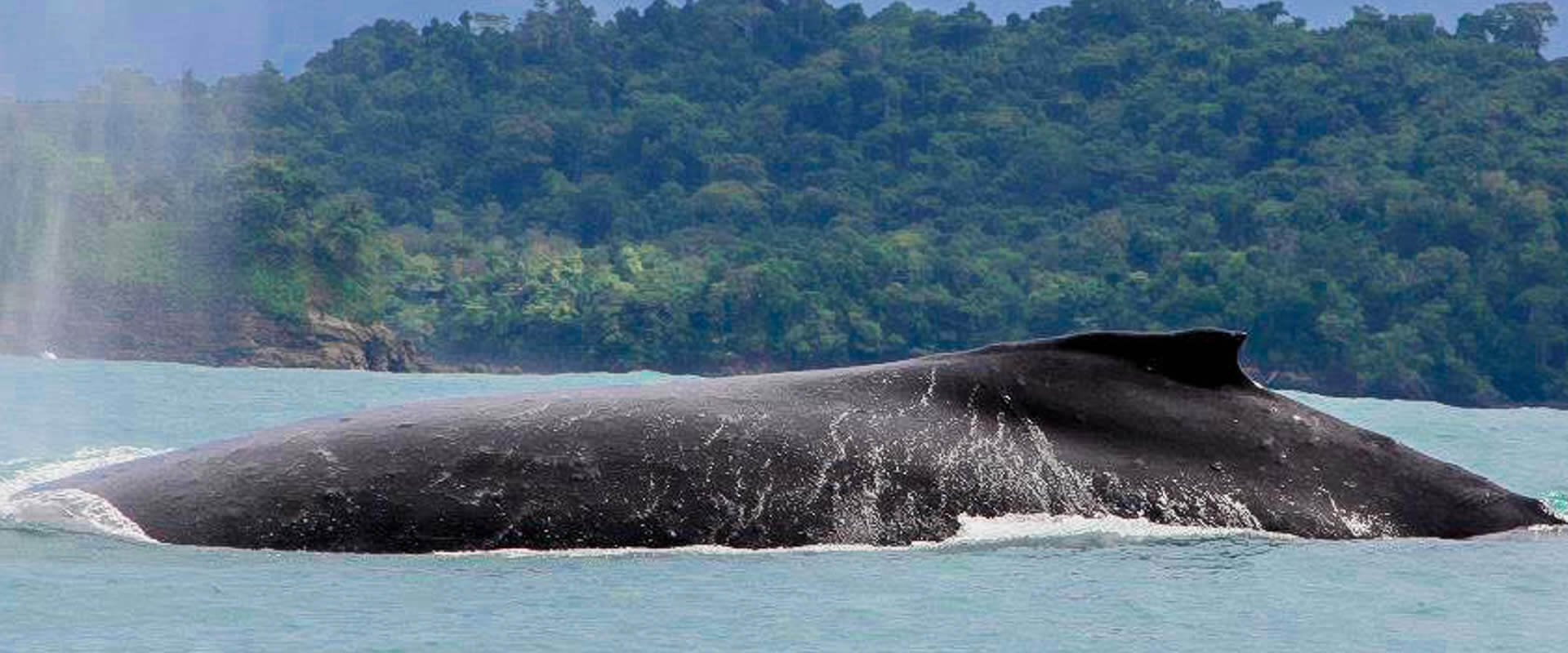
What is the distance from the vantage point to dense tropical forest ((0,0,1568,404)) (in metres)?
95.0

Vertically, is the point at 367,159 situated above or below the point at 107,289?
above

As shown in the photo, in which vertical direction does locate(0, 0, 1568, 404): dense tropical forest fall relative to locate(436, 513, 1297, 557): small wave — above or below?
above

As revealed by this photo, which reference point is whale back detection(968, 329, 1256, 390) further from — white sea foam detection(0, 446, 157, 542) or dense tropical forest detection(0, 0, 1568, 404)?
dense tropical forest detection(0, 0, 1568, 404)

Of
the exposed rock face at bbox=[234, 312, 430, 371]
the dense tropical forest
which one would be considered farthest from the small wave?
the dense tropical forest

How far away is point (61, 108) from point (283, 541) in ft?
334

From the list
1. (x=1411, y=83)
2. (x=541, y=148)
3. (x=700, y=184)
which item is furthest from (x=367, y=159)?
(x=1411, y=83)

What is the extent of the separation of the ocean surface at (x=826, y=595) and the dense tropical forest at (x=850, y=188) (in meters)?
→ 81.8

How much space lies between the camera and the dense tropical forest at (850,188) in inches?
3740

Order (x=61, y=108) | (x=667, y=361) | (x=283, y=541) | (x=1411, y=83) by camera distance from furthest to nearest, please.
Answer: (x=1411, y=83), (x=61, y=108), (x=667, y=361), (x=283, y=541)

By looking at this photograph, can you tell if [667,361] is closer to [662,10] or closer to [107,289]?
[107,289]

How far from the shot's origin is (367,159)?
12875cm

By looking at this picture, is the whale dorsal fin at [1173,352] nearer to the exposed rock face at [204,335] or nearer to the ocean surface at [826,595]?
the ocean surface at [826,595]

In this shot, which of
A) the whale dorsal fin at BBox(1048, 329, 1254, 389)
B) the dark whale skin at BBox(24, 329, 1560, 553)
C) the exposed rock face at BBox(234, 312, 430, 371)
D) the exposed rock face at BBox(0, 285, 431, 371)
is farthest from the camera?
the exposed rock face at BBox(0, 285, 431, 371)

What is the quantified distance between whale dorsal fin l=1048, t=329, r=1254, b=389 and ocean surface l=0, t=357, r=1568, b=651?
934mm
